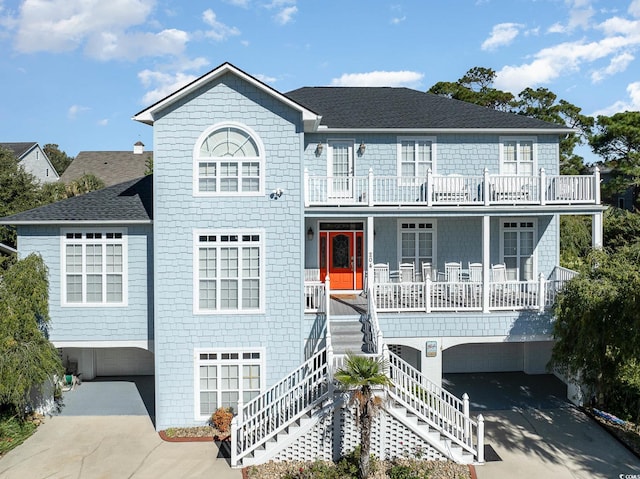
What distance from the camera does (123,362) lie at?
1680 cm

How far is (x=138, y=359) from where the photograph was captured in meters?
16.8

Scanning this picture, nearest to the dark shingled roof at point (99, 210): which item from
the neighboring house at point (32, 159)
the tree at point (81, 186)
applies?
the tree at point (81, 186)

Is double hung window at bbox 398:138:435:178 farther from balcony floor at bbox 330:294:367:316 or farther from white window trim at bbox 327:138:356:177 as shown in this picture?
balcony floor at bbox 330:294:367:316

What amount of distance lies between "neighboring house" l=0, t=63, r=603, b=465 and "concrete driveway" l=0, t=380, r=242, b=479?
2.86ft

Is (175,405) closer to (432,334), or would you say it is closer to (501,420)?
(432,334)

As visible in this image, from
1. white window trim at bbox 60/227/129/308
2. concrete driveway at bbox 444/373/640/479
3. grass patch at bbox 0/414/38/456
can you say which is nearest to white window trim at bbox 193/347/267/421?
white window trim at bbox 60/227/129/308

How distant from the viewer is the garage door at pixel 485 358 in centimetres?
1691

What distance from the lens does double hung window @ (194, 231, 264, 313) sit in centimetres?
1288

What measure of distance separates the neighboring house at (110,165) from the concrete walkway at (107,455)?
29907 millimetres

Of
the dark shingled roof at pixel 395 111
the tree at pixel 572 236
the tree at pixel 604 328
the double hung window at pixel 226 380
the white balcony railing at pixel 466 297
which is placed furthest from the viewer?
the tree at pixel 572 236

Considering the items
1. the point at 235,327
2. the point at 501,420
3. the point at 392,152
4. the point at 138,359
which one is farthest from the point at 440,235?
the point at 138,359

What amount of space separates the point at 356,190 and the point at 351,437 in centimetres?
705

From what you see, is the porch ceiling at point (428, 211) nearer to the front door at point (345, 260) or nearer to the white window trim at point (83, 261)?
the front door at point (345, 260)

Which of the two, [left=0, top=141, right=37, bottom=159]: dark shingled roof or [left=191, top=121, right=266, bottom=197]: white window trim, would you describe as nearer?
[left=191, top=121, right=266, bottom=197]: white window trim
